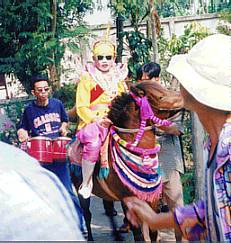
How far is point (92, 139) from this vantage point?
4527 millimetres

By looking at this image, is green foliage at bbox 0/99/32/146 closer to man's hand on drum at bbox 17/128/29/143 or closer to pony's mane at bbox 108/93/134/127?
man's hand on drum at bbox 17/128/29/143

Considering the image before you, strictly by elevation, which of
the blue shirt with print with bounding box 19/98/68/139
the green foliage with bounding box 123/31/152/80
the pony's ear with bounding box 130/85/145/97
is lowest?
the green foliage with bounding box 123/31/152/80

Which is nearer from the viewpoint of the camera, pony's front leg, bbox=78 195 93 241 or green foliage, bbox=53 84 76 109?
pony's front leg, bbox=78 195 93 241

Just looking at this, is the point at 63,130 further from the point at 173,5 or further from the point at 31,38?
the point at 173,5

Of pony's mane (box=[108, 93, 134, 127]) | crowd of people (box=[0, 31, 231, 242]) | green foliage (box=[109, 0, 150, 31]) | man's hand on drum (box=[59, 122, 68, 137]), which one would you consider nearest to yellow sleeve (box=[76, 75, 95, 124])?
crowd of people (box=[0, 31, 231, 242])

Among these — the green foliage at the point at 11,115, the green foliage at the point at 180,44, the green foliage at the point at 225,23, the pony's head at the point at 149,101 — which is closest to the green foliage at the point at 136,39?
the green foliage at the point at 180,44

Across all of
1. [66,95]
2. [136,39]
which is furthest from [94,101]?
[136,39]

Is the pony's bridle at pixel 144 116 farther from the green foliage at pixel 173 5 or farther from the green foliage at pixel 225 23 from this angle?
the green foliage at pixel 225 23

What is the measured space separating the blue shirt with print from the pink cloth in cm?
67

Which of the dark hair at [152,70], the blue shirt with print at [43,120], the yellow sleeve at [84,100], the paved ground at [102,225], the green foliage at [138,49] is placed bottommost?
the paved ground at [102,225]

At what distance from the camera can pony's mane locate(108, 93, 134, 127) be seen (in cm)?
428

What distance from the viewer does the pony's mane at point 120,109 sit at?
4.28 meters

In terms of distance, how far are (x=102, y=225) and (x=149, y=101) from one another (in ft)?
6.14

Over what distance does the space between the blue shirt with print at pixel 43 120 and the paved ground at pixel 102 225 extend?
38.1 inches
